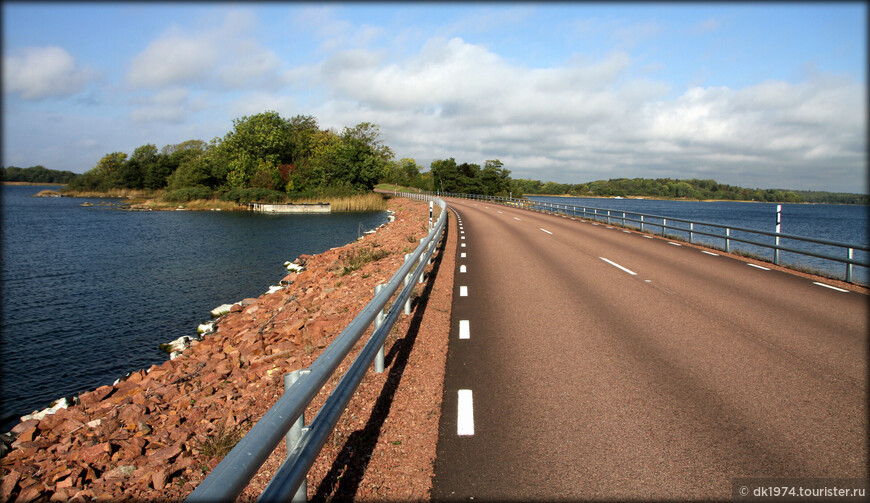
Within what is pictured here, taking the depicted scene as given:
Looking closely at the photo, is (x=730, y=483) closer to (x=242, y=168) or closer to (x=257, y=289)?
(x=257, y=289)

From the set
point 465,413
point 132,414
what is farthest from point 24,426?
point 465,413

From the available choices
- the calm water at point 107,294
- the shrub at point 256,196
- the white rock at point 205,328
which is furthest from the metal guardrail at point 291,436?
the shrub at point 256,196

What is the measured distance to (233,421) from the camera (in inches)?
219

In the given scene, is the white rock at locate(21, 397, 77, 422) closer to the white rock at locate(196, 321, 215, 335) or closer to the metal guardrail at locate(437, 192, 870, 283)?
the white rock at locate(196, 321, 215, 335)

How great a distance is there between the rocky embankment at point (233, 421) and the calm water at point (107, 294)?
1.96 m

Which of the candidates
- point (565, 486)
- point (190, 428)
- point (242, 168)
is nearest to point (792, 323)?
point (565, 486)

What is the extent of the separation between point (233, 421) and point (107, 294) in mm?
16006

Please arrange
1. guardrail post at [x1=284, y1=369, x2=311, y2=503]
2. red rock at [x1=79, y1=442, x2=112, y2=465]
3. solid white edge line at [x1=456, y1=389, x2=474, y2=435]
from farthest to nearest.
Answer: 1. red rock at [x1=79, y1=442, x2=112, y2=465]
2. solid white edge line at [x1=456, y1=389, x2=474, y2=435]
3. guardrail post at [x1=284, y1=369, x2=311, y2=503]

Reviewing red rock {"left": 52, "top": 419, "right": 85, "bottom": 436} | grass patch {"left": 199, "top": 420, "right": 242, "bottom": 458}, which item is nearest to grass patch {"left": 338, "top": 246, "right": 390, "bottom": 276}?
red rock {"left": 52, "top": 419, "right": 85, "bottom": 436}

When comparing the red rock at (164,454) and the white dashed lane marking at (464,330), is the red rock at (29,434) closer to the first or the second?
the red rock at (164,454)

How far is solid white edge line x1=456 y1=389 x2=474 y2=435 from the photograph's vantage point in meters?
4.35

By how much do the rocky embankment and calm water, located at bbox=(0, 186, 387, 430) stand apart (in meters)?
1.96

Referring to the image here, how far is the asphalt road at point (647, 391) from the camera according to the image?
3.67m

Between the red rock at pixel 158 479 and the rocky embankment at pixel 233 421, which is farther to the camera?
the red rock at pixel 158 479
